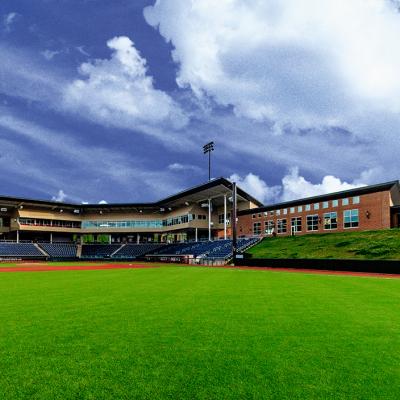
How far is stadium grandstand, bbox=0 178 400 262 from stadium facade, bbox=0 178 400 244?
5.4 inches

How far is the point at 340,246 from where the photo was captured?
4125cm

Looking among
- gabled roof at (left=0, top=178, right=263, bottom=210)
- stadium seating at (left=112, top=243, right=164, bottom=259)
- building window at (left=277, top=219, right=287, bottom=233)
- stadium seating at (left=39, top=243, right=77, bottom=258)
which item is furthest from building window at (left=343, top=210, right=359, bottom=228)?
stadium seating at (left=39, top=243, right=77, bottom=258)

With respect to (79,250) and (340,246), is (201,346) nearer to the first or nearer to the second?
(340,246)

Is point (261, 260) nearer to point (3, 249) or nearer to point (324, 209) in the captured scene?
point (324, 209)

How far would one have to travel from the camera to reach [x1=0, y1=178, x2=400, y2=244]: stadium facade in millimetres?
47969

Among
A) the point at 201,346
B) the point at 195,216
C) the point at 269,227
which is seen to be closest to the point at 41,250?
the point at 195,216

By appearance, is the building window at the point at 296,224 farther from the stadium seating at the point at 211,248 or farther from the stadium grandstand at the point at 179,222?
the stadium seating at the point at 211,248

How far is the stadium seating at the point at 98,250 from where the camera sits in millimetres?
76438

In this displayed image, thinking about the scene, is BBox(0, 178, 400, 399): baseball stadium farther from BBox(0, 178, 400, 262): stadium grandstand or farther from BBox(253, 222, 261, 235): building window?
BBox(253, 222, 261, 235): building window

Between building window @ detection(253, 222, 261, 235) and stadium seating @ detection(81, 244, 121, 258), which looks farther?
stadium seating @ detection(81, 244, 121, 258)

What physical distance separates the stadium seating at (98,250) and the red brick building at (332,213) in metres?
32.2

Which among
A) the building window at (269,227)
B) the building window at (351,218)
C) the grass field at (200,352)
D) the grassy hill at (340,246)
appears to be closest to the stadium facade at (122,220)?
the building window at (269,227)

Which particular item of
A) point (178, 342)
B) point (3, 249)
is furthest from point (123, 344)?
point (3, 249)

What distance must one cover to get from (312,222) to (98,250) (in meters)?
49.8
